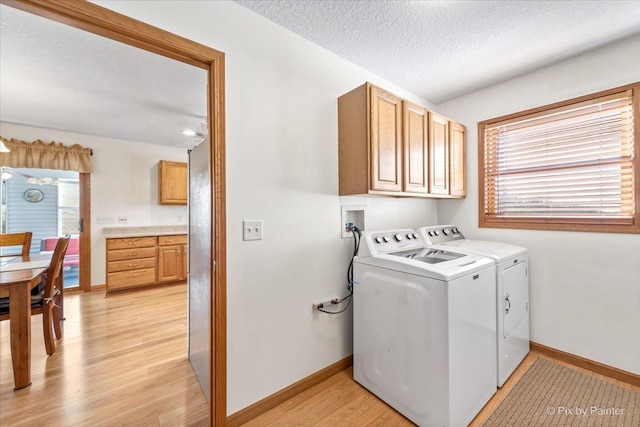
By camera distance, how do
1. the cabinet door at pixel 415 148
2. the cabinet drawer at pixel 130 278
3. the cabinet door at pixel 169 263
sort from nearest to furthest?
the cabinet door at pixel 415 148
the cabinet drawer at pixel 130 278
the cabinet door at pixel 169 263

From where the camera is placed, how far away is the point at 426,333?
56.1 inches

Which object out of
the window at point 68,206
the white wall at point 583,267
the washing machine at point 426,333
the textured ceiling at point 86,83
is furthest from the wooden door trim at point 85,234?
the white wall at point 583,267

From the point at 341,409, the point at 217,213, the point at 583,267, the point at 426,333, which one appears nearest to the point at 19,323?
the point at 217,213

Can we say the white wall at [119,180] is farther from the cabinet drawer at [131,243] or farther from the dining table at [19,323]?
the dining table at [19,323]

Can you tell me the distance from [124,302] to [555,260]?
16.0 feet

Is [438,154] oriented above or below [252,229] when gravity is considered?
above

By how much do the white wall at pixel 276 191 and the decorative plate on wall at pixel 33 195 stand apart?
4.81m

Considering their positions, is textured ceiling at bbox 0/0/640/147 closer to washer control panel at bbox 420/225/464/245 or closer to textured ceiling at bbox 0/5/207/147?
textured ceiling at bbox 0/5/207/147

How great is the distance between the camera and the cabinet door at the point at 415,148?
78.0 inches

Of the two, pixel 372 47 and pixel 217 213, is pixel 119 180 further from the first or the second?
pixel 372 47

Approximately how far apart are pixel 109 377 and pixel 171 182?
3.35 metres

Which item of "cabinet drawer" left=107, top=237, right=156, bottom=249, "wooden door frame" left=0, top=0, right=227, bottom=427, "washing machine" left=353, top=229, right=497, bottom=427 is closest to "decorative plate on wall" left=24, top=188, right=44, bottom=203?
"cabinet drawer" left=107, top=237, right=156, bottom=249

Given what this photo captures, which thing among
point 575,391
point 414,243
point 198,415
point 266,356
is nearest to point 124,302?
point 198,415

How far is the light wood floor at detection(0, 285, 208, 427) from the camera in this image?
5.17ft
